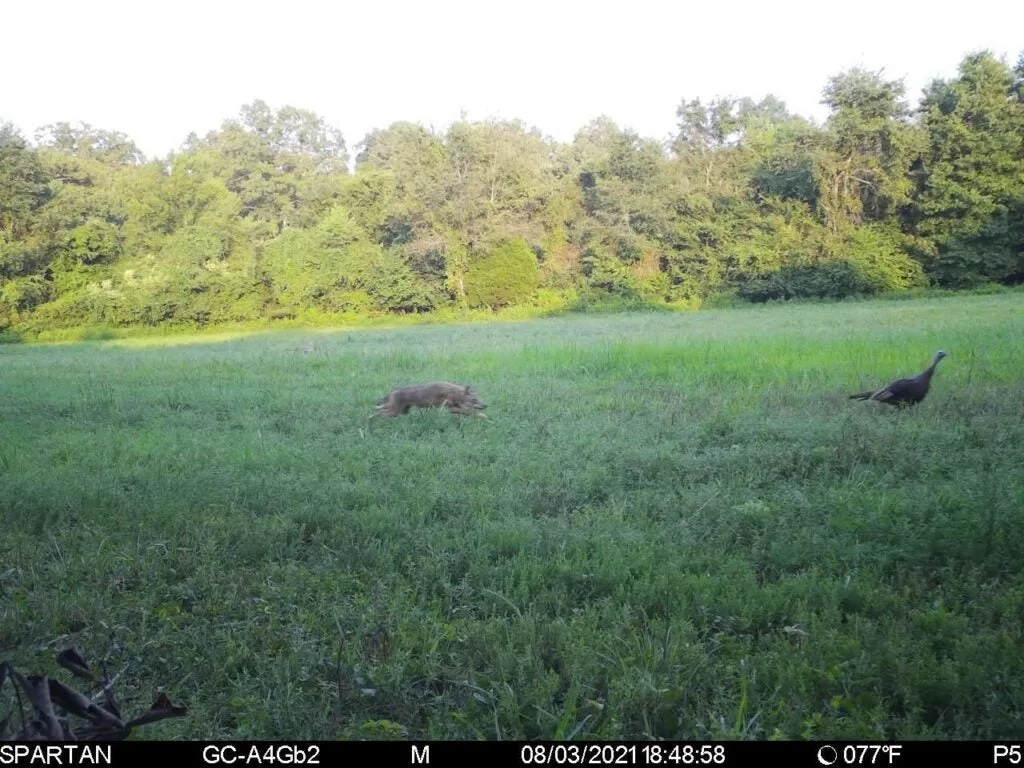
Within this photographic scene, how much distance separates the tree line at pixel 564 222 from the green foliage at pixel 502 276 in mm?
100

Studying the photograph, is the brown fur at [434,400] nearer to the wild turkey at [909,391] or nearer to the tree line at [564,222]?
the wild turkey at [909,391]

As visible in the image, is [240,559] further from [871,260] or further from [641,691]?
[871,260]

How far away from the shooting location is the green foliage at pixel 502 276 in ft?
131

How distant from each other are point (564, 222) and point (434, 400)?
34.3 metres

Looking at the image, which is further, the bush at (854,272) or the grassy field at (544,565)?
the bush at (854,272)

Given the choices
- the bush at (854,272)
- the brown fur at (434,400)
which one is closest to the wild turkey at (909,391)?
the brown fur at (434,400)

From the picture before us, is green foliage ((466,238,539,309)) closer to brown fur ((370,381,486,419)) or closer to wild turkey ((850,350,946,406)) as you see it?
brown fur ((370,381,486,419))

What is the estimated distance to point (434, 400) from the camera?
976 centimetres

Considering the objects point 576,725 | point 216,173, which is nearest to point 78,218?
point 216,173

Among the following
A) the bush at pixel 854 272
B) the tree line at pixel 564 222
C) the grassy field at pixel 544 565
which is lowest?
the grassy field at pixel 544 565

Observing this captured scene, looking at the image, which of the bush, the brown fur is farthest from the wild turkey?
the bush
